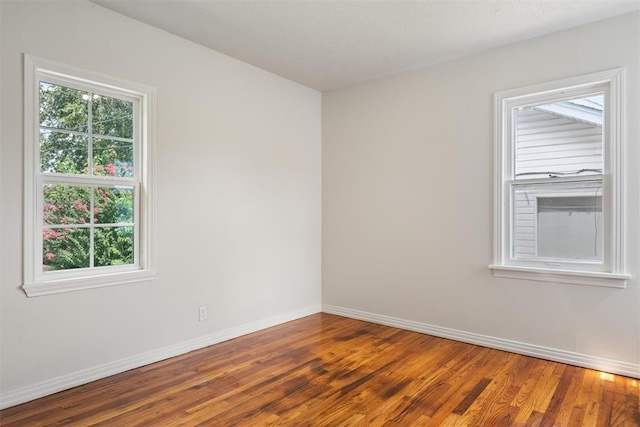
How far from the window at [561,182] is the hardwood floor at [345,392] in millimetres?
813

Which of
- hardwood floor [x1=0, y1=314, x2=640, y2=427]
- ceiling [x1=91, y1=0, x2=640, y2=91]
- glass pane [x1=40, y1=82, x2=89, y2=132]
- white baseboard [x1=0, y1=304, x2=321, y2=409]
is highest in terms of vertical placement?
ceiling [x1=91, y1=0, x2=640, y2=91]

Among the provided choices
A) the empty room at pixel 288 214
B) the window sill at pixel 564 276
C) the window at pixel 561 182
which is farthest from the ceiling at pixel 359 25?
the window sill at pixel 564 276

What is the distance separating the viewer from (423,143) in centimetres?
384

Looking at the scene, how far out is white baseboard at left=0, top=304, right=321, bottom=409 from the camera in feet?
7.83

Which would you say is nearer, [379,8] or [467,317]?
[379,8]

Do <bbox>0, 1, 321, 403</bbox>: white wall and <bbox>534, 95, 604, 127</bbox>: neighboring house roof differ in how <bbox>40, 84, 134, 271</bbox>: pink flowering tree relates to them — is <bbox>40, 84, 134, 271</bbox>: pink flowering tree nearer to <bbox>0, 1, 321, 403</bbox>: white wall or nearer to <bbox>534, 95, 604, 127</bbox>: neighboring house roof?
<bbox>0, 1, 321, 403</bbox>: white wall

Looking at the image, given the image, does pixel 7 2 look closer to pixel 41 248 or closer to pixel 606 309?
pixel 41 248

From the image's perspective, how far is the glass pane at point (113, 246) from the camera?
282 centimetres

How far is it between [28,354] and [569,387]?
357 centimetres

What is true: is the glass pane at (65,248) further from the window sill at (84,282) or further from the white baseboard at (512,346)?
the white baseboard at (512,346)

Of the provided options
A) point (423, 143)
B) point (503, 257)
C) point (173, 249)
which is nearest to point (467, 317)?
point (503, 257)

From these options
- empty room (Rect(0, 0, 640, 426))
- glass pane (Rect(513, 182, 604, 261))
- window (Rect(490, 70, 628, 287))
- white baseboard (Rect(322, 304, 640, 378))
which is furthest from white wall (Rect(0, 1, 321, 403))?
glass pane (Rect(513, 182, 604, 261))

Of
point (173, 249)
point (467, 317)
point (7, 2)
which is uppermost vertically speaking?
point (7, 2)

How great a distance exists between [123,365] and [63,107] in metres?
1.90
